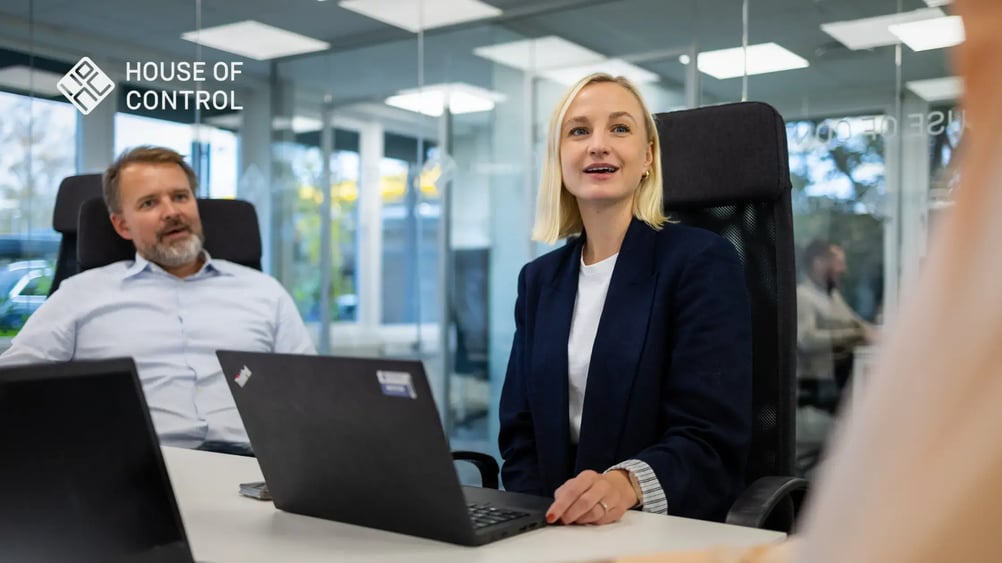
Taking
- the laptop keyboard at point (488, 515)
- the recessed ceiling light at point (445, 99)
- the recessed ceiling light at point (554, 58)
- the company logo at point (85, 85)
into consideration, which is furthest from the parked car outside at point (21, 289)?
the laptop keyboard at point (488, 515)

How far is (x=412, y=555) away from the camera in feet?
3.19

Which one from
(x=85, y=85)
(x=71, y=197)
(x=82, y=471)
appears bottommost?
(x=82, y=471)

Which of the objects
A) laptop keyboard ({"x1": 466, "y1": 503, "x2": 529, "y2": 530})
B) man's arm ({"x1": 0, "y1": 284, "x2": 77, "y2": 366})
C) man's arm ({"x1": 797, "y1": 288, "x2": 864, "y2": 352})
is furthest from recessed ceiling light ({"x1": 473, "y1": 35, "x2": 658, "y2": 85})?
laptop keyboard ({"x1": 466, "y1": 503, "x2": 529, "y2": 530})

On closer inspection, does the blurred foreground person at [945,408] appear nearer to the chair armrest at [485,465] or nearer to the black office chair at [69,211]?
the chair armrest at [485,465]

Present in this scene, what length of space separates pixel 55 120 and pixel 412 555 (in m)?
4.37

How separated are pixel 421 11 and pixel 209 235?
9.45 ft

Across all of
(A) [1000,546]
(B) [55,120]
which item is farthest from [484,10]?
(A) [1000,546]

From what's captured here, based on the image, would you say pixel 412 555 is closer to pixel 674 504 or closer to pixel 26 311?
pixel 674 504

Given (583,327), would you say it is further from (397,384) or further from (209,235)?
(209,235)

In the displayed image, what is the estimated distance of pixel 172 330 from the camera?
8.38ft

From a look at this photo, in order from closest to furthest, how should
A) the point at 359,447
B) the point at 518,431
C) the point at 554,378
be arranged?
the point at 359,447 < the point at 554,378 < the point at 518,431

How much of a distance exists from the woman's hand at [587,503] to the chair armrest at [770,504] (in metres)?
0.25

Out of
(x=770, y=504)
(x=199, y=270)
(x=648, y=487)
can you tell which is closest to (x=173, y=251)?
(x=199, y=270)

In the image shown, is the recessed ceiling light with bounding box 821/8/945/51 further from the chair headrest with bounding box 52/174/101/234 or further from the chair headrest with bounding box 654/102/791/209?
the chair headrest with bounding box 52/174/101/234
